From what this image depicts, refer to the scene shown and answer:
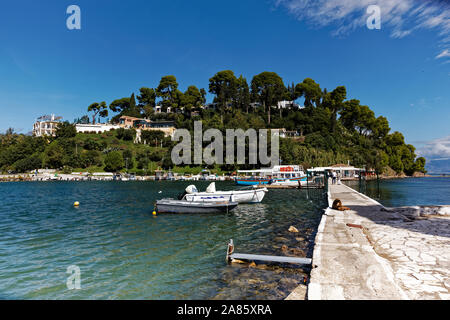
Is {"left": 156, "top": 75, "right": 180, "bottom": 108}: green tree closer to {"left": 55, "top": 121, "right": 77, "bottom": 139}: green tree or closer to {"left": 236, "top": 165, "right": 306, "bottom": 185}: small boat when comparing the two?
{"left": 55, "top": 121, "right": 77, "bottom": 139}: green tree

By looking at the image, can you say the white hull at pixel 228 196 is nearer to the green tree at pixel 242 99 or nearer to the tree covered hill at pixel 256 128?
the tree covered hill at pixel 256 128

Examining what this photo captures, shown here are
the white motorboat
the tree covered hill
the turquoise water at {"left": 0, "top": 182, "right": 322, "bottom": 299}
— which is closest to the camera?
the turquoise water at {"left": 0, "top": 182, "right": 322, "bottom": 299}

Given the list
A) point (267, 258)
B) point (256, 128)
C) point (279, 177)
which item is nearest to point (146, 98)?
point (256, 128)

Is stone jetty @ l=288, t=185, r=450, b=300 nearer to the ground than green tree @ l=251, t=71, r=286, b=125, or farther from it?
nearer to the ground

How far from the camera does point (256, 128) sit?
84750mm

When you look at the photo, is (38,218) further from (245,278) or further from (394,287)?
(394,287)

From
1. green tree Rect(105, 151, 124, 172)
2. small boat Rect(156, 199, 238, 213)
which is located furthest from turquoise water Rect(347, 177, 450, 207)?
green tree Rect(105, 151, 124, 172)

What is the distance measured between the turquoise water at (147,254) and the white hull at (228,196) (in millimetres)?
1957

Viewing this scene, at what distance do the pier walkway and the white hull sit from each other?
1122 cm

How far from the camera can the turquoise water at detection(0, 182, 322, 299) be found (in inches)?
300

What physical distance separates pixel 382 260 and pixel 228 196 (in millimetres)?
16664

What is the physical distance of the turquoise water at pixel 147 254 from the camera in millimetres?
7621
